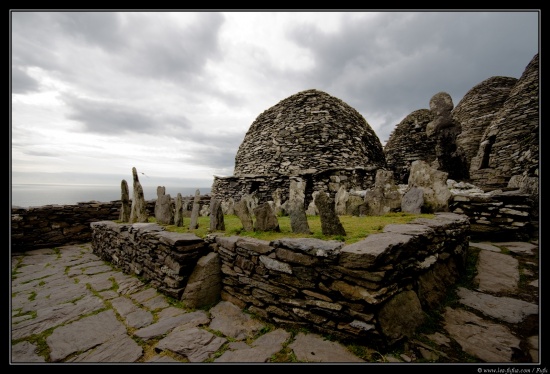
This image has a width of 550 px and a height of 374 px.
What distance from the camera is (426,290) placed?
2.79 meters

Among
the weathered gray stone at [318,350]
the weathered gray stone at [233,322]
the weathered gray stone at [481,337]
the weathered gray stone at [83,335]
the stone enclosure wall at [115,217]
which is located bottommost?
the weathered gray stone at [83,335]

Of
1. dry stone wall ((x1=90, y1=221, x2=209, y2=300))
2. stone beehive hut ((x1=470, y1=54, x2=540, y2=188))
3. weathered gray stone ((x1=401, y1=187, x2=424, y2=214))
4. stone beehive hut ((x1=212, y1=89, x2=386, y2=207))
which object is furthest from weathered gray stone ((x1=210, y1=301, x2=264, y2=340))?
stone beehive hut ((x1=470, y1=54, x2=540, y2=188))

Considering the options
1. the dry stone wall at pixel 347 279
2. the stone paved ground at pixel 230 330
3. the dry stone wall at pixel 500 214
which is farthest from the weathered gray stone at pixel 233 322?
the dry stone wall at pixel 500 214

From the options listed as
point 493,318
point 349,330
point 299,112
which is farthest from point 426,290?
Result: point 299,112

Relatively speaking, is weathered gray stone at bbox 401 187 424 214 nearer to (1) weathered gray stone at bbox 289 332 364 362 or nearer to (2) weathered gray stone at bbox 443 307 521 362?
(2) weathered gray stone at bbox 443 307 521 362

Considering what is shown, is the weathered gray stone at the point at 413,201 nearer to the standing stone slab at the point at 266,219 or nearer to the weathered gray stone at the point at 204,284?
the standing stone slab at the point at 266,219

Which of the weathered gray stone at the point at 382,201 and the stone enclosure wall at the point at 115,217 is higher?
the weathered gray stone at the point at 382,201

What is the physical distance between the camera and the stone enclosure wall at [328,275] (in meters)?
2.19

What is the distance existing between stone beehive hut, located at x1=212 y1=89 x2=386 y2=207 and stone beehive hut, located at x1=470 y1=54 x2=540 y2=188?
524cm

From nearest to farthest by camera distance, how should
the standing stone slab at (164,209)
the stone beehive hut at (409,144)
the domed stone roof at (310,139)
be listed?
the standing stone slab at (164,209) → the domed stone roof at (310,139) → the stone beehive hut at (409,144)

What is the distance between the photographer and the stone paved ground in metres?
2.12

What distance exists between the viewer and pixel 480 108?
1739 centimetres

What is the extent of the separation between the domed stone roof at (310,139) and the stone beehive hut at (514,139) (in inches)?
206
